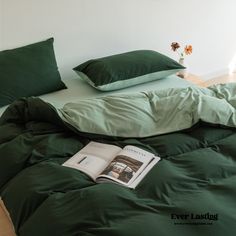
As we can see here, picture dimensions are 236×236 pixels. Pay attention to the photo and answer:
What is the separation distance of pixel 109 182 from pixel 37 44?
1.34 meters

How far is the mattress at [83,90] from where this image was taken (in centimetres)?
221

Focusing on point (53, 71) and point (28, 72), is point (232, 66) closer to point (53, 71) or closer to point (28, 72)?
point (53, 71)

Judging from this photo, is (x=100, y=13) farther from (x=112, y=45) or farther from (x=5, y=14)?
(x=5, y=14)

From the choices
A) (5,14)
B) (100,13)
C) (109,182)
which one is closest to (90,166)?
(109,182)

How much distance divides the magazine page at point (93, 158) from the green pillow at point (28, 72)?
82 cm

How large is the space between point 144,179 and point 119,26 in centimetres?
173

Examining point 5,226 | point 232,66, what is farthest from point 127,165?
point 232,66

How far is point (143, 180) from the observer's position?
1.28 meters

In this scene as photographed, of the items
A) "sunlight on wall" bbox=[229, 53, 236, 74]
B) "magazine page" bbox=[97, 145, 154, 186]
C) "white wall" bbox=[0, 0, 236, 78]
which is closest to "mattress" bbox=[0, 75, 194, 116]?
"white wall" bbox=[0, 0, 236, 78]

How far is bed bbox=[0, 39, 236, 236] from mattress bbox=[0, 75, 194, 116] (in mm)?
488

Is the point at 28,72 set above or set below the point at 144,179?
above

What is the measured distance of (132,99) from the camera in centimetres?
176

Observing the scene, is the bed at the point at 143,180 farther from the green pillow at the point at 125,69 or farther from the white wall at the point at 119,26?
the white wall at the point at 119,26

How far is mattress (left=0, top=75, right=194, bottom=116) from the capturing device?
2.21m
